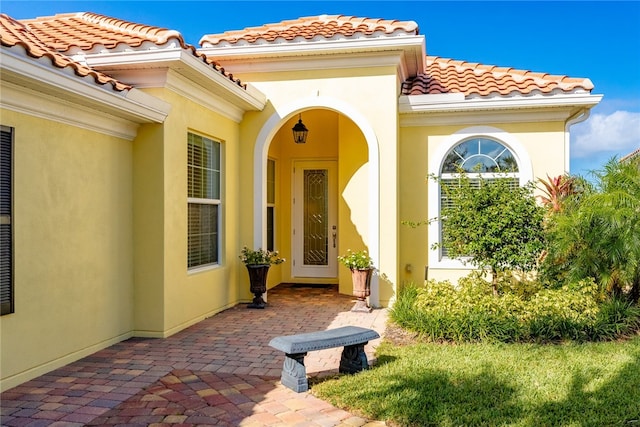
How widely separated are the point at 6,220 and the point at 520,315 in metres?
6.54

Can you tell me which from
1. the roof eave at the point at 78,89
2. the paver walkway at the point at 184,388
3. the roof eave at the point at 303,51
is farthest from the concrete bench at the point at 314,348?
the roof eave at the point at 303,51

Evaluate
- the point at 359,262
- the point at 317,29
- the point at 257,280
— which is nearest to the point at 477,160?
the point at 359,262

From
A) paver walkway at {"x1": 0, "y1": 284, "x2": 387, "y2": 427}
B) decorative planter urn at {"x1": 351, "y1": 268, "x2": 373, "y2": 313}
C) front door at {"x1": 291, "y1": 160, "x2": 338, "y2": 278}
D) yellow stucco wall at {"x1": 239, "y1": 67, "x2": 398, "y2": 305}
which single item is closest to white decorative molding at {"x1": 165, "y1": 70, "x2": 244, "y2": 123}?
yellow stucco wall at {"x1": 239, "y1": 67, "x2": 398, "y2": 305}

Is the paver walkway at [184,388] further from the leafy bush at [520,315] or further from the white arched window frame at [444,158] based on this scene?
the white arched window frame at [444,158]

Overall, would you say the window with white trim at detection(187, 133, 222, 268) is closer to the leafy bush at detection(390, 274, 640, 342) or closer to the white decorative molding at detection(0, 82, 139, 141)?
the white decorative molding at detection(0, 82, 139, 141)

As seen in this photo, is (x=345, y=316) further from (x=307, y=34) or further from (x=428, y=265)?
(x=307, y=34)

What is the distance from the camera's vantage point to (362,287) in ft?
30.1

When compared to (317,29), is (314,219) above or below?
below

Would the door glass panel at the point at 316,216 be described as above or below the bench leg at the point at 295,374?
above

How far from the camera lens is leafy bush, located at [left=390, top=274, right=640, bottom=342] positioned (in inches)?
268

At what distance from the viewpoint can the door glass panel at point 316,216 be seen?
12.4m

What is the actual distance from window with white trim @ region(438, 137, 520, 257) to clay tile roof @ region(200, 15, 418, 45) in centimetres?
264

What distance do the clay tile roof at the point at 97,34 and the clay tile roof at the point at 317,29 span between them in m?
1.39

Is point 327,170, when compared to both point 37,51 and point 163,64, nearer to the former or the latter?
point 163,64
